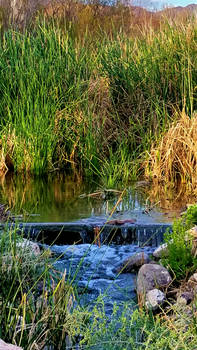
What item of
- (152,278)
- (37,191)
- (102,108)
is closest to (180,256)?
(152,278)

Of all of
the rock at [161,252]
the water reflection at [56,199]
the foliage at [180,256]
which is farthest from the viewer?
the water reflection at [56,199]

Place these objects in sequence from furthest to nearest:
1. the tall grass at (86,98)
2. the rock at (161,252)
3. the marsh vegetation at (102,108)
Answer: the tall grass at (86,98)
the marsh vegetation at (102,108)
the rock at (161,252)

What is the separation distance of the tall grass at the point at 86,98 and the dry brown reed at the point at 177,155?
0.36 meters

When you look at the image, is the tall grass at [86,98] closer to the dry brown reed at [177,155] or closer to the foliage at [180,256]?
the dry brown reed at [177,155]

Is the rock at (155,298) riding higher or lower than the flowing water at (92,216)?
higher

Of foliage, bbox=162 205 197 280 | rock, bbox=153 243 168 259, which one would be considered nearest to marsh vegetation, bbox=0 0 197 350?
rock, bbox=153 243 168 259

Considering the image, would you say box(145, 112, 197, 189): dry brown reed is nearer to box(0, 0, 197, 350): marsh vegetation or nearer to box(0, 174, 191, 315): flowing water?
box(0, 0, 197, 350): marsh vegetation

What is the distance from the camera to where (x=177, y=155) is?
7781 mm

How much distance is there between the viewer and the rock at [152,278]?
14.1 feet

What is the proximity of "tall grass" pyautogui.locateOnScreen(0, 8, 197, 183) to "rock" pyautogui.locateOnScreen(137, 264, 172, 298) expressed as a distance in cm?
362

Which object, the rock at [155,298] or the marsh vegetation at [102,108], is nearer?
the rock at [155,298]

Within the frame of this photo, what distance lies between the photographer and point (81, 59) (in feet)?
29.5

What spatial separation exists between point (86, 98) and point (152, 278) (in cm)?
467

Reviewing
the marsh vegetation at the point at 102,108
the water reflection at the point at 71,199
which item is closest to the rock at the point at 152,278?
the water reflection at the point at 71,199
